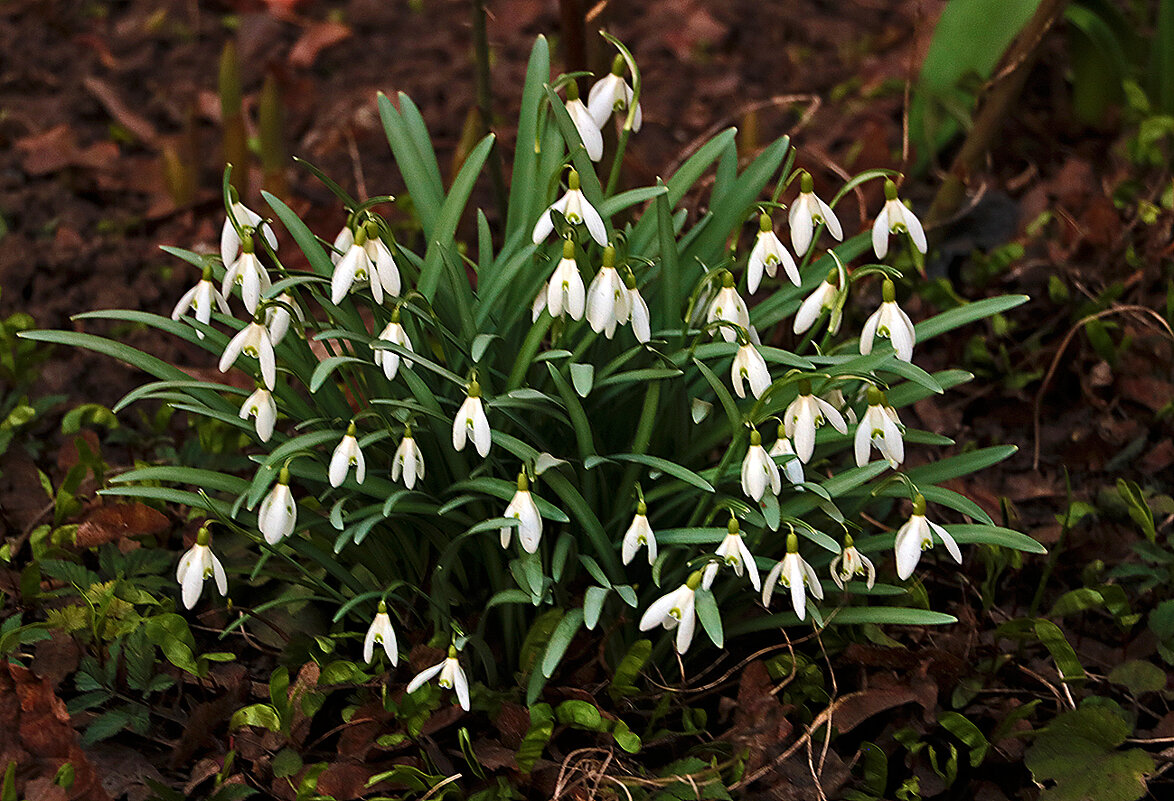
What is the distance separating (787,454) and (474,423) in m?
0.41

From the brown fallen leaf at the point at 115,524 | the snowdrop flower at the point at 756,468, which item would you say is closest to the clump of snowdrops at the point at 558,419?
the snowdrop flower at the point at 756,468

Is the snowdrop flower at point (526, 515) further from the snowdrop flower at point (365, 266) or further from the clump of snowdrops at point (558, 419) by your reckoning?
the snowdrop flower at point (365, 266)

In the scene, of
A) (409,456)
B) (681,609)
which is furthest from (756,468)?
(409,456)

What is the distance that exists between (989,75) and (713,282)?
147cm

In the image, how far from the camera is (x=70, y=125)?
3297mm

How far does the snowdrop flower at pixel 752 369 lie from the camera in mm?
1478

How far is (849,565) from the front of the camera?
1.57m

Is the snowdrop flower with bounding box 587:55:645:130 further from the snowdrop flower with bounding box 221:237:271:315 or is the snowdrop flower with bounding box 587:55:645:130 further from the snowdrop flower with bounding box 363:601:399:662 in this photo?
the snowdrop flower with bounding box 363:601:399:662

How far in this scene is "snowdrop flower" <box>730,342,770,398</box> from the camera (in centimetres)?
148

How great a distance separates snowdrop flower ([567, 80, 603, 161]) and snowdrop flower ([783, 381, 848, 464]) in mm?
441

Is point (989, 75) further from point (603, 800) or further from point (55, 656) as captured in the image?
point (55, 656)

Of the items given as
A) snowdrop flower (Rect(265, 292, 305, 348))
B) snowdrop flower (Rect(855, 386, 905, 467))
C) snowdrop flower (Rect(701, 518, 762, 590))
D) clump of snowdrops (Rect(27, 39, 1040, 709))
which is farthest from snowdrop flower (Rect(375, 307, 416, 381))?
snowdrop flower (Rect(855, 386, 905, 467))

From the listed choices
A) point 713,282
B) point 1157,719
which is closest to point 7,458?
point 713,282

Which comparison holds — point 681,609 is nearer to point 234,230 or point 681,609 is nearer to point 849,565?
point 849,565
